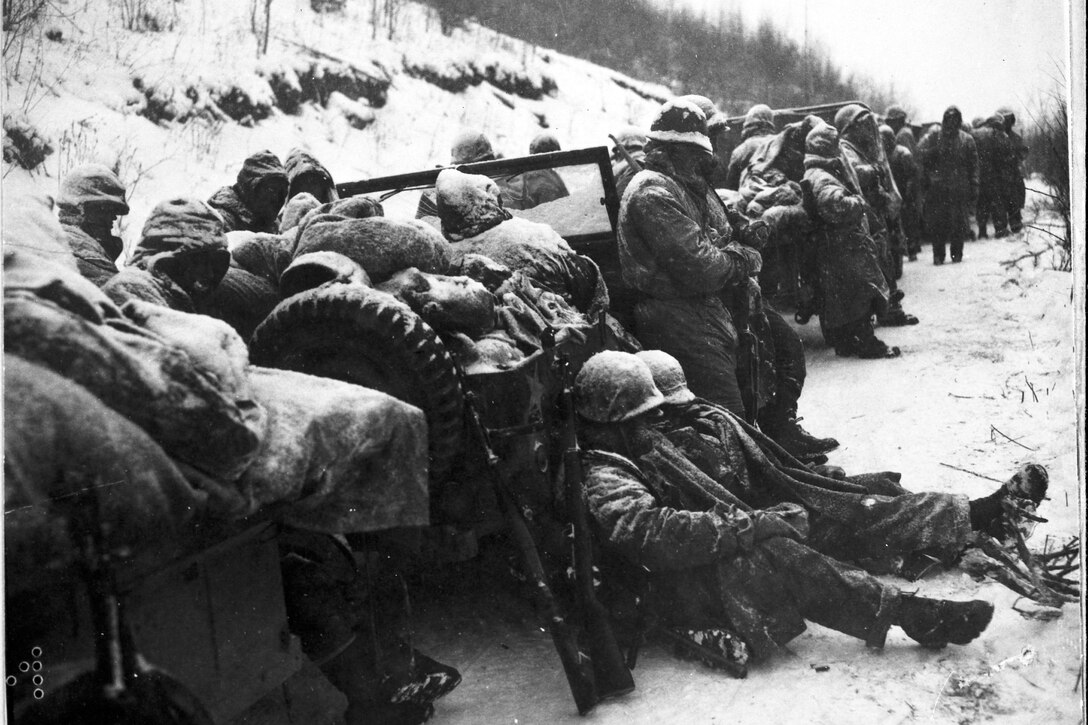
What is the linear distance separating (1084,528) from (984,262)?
2.88 metres

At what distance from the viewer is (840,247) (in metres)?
6.48

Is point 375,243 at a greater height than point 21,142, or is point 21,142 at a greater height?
point 21,142

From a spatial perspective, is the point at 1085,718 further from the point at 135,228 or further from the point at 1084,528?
the point at 135,228

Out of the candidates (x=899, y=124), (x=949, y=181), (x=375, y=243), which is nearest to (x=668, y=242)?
(x=375, y=243)

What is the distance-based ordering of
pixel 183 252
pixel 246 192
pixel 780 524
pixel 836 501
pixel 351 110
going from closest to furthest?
1. pixel 183 252
2. pixel 780 524
3. pixel 836 501
4. pixel 351 110
5. pixel 246 192

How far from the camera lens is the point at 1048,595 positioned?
Result: 3188 mm

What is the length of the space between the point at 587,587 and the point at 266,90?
2052mm

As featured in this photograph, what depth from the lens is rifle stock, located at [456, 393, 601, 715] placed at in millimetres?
2814

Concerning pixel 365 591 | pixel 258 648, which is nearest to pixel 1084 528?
pixel 365 591

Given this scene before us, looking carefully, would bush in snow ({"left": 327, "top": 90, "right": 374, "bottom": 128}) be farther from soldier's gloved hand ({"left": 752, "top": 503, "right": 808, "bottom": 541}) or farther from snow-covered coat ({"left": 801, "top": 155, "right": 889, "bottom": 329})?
snow-covered coat ({"left": 801, "top": 155, "right": 889, "bottom": 329})

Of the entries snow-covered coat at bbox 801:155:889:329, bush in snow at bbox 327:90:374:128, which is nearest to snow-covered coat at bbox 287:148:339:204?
bush in snow at bbox 327:90:374:128

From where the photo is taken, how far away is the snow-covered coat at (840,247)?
6.36 metres

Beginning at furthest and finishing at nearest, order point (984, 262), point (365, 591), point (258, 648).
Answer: point (984, 262)
point (365, 591)
point (258, 648)

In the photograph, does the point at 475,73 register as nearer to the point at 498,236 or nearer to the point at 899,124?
the point at 498,236
